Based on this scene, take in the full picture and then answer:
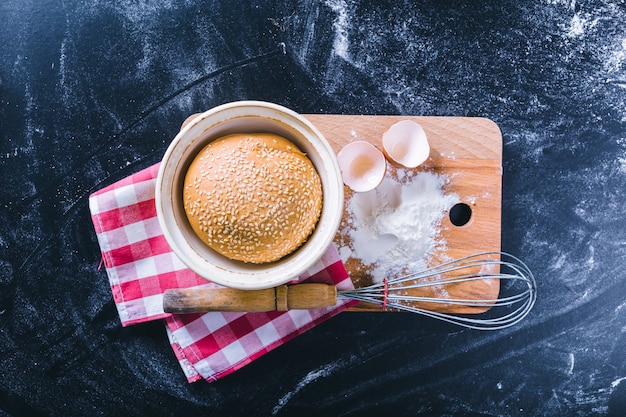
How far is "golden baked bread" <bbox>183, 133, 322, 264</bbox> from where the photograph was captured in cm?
70

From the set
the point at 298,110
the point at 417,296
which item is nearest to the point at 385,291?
the point at 417,296

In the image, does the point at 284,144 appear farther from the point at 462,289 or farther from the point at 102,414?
the point at 102,414

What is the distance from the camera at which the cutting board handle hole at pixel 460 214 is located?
0.94m

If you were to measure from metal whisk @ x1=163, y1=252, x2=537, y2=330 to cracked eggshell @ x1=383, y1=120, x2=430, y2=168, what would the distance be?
0.58ft

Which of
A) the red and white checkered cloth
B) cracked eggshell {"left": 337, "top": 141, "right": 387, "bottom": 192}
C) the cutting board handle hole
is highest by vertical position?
cracked eggshell {"left": 337, "top": 141, "right": 387, "bottom": 192}

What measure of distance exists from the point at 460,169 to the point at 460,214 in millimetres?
95

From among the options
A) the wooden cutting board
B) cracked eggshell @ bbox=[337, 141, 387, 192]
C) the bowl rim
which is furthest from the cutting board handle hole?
the bowl rim

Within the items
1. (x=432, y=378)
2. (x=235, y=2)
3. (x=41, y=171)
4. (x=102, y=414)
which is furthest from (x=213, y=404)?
(x=235, y=2)

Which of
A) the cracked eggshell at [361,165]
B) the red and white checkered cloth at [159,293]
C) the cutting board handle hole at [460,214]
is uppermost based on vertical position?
the cracked eggshell at [361,165]

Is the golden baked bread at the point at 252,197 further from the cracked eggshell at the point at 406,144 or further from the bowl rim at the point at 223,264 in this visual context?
the cracked eggshell at the point at 406,144

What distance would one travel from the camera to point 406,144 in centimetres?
89

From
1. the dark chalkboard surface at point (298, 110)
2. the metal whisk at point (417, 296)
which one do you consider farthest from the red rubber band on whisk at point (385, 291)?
the dark chalkboard surface at point (298, 110)

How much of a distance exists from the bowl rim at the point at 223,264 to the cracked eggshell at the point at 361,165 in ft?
0.48

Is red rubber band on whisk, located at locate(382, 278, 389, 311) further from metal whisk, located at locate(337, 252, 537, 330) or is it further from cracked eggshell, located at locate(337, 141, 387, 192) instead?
cracked eggshell, located at locate(337, 141, 387, 192)
